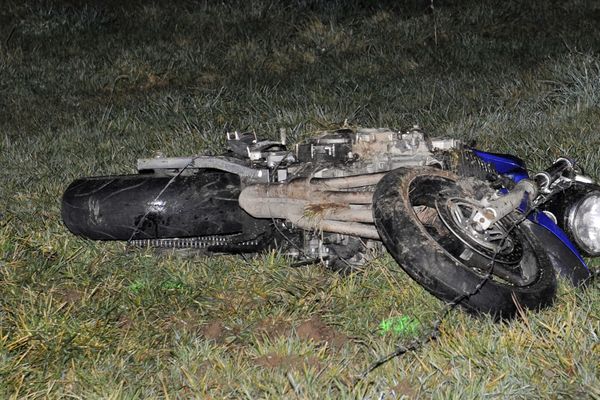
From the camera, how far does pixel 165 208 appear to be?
488cm

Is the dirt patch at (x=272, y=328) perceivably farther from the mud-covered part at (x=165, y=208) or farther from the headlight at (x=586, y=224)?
the headlight at (x=586, y=224)

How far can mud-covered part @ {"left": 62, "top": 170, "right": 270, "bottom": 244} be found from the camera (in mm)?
4879

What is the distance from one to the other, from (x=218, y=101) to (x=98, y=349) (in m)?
4.69

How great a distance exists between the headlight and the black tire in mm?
471

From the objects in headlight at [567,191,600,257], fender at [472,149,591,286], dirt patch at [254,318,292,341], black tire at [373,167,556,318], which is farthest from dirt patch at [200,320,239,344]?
headlight at [567,191,600,257]

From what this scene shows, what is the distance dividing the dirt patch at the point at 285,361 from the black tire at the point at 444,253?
1.95 ft

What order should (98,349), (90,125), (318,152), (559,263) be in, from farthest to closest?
(90,125)
(318,152)
(559,263)
(98,349)

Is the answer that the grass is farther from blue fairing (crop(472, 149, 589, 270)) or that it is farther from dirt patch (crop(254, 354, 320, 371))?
blue fairing (crop(472, 149, 589, 270))

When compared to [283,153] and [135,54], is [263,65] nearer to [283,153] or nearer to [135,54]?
[135,54]

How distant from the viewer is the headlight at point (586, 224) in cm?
480

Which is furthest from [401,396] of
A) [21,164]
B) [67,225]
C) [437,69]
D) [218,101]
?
[437,69]

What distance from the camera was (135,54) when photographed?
10.3m

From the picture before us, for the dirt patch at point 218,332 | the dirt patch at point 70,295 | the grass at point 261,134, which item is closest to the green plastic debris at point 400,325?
the grass at point 261,134

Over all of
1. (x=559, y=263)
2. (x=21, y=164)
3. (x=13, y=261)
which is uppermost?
(x=559, y=263)
